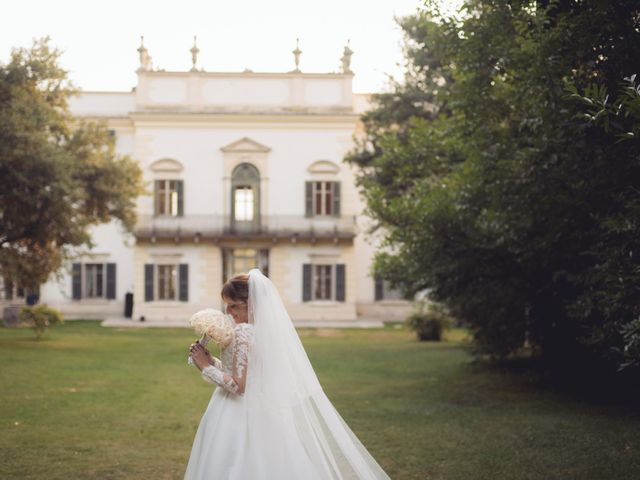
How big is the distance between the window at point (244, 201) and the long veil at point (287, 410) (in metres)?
28.0

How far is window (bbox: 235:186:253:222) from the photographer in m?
33.2

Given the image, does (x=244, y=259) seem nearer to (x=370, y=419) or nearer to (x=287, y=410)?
(x=370, y=419)

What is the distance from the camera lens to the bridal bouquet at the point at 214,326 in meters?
5.13

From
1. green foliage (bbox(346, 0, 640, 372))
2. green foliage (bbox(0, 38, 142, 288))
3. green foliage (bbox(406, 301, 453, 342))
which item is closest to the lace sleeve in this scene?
green foliage (bbox(346, 0, 640, 372))

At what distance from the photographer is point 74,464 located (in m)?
7.41

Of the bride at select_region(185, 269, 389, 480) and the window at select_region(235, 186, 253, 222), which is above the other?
the window at select_region(235, 186, 253, 222)

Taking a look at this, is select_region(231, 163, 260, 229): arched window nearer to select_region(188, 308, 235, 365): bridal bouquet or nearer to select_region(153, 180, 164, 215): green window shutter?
select_region(153, 180, 164, 215): green window shutter

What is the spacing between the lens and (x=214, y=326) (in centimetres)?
513

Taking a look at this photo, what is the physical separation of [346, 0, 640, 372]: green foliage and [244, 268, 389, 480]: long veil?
85.6 inches

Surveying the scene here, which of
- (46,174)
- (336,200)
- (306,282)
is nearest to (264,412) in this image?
(46,174)

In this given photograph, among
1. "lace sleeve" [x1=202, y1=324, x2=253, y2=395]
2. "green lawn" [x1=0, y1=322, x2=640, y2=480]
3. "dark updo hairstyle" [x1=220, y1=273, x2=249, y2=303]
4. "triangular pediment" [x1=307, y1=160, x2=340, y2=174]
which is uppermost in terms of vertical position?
"triangular pediment" [x1=307, y1=160, x2=340, y2=174]

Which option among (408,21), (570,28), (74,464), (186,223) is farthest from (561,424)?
(186,223)

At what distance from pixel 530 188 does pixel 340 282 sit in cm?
2445

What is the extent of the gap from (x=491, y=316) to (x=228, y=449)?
832 cm
